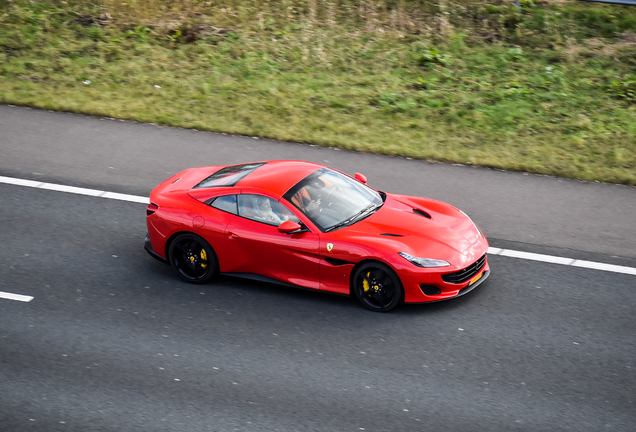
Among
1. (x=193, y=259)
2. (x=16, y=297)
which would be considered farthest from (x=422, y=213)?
(x=16, y=297)

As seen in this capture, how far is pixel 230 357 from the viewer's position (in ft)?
25.5

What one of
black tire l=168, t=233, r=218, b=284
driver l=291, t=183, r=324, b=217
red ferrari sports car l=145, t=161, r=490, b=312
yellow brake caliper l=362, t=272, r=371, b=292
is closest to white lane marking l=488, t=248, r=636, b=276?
red ferrari sports car l=145, t=161, r=490, b=312

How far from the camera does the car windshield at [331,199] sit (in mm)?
8656

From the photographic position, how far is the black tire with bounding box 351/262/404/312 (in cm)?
826

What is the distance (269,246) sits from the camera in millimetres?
8625

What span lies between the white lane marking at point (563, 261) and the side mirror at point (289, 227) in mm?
3007

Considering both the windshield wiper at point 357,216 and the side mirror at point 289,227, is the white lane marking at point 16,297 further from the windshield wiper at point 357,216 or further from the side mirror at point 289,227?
the windshield wiper at point 357,216

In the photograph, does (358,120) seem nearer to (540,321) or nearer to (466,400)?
(540,321)

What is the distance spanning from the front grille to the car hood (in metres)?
0.20

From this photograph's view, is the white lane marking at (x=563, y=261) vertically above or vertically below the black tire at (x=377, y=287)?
below

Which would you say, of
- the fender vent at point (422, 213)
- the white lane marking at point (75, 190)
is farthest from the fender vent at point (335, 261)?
the white lane marking at point (75, 190)

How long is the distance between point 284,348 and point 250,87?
877cm

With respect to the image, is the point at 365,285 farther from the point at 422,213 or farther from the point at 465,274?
the point at 422,213

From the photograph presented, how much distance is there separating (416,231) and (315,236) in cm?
118
